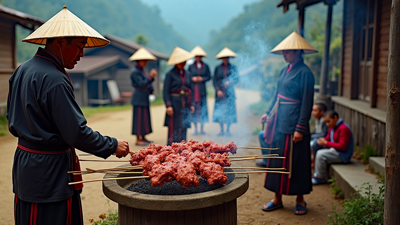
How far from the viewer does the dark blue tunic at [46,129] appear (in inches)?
98.6

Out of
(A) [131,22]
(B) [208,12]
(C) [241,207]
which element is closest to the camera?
(C) [241,207]

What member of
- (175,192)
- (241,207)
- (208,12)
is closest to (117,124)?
(241,207)

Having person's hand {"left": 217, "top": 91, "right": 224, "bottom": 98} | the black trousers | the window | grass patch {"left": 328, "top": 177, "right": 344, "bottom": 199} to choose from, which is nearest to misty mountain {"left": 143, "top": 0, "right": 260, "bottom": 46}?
person's hand {"left": 217, "top": 91, "right": 224, "bottom": 98}

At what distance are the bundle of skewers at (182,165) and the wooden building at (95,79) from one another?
16.4 meters

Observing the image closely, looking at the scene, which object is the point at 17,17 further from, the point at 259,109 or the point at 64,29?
the point at 259,109

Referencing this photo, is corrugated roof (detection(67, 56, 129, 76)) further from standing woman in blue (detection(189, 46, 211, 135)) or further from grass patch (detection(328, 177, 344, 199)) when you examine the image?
grass patch (detection(328, 177, 344, 199))

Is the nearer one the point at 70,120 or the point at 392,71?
the point at 70,120

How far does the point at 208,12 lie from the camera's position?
182000mm

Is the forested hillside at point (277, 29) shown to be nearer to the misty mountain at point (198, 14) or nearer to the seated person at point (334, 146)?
the seated person at point (334, 146)

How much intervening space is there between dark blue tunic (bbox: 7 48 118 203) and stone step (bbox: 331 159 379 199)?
139 inches

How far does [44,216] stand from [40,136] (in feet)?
2.04

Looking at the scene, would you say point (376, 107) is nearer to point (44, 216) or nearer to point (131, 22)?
point (44, 216)

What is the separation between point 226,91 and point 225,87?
0.14 m

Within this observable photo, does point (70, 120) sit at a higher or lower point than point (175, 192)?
higher
